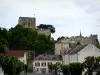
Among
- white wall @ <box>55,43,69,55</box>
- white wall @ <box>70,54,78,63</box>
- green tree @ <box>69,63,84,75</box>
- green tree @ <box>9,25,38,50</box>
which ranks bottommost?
green tree @ <box>69,63,84,75</box>

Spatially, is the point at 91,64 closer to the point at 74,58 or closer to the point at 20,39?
the point at 74,58

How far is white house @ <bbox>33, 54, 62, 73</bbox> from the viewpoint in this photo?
13268 cm

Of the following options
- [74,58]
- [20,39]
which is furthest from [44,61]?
[74,58]

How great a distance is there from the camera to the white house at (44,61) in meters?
133

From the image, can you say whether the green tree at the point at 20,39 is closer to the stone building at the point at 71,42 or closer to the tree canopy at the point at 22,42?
the tree canopy at the point at 22,42

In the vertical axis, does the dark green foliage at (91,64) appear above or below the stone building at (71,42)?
below

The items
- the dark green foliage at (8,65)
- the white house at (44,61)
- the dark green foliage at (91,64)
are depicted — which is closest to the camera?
the dark green foliage at (8,65)

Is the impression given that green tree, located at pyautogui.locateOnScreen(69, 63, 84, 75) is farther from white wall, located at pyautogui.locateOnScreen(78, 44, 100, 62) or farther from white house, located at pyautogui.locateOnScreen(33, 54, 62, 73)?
white house, located at pyautogui.locateOnScreen(33, 54, 62, 73)

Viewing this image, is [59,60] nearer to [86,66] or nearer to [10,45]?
[10,45]

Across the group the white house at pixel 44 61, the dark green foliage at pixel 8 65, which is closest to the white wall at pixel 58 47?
the white house at pixel 44 61

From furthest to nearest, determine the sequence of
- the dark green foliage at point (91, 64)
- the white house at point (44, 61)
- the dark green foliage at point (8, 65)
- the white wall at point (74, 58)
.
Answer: the white house at point (44, 61)
the white wall at point (74, 58)
the dark green foliage at point (91, 64)
the dark green foliage at point (8, 65)

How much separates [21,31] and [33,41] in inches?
334

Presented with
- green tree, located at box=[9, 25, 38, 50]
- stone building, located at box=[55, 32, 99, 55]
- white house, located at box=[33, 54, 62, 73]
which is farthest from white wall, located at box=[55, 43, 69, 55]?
white house, located at box=[33, 54, 62, 73]

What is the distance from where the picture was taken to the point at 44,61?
134 m
